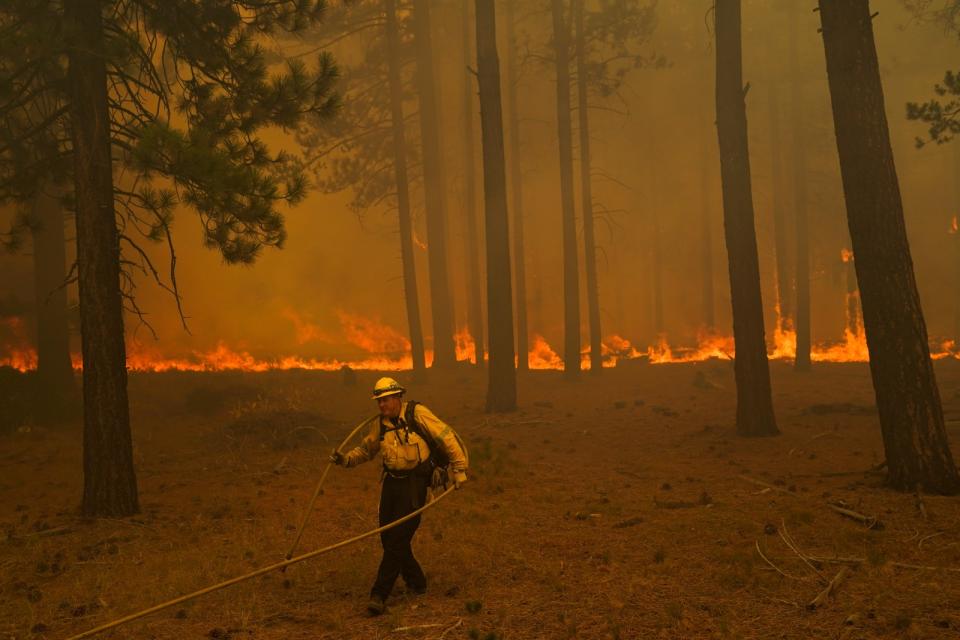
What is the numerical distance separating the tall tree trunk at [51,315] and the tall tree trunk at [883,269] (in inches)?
566

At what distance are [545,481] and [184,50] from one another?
7832 millimetres

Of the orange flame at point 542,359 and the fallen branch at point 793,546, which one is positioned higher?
the orange flame at point 542,359

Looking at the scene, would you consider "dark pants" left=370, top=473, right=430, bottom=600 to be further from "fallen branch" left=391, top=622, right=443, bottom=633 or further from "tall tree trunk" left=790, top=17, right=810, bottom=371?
"tall tree trunk" left=790, top=17, right=810, bottom=371

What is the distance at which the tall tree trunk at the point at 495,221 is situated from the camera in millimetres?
16922

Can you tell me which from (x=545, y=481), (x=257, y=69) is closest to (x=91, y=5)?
(x=257, y=69)

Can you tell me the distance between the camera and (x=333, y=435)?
1556cm

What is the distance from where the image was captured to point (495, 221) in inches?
670

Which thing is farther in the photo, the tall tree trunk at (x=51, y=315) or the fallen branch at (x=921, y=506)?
the tall tree trunk at (x=51, y=315)

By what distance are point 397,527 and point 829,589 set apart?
3452 millimetres

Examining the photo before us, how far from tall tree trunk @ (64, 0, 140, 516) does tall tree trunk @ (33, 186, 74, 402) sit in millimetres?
7308

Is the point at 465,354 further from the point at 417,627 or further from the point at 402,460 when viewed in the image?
the point at 417,627

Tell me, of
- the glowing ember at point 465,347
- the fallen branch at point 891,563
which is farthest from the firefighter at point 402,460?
Answer: the glowing ember at point 465,347

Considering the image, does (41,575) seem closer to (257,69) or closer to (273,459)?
(273,459)

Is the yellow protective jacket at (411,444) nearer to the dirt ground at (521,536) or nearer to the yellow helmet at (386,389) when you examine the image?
the yellow helmet at (386,389)
